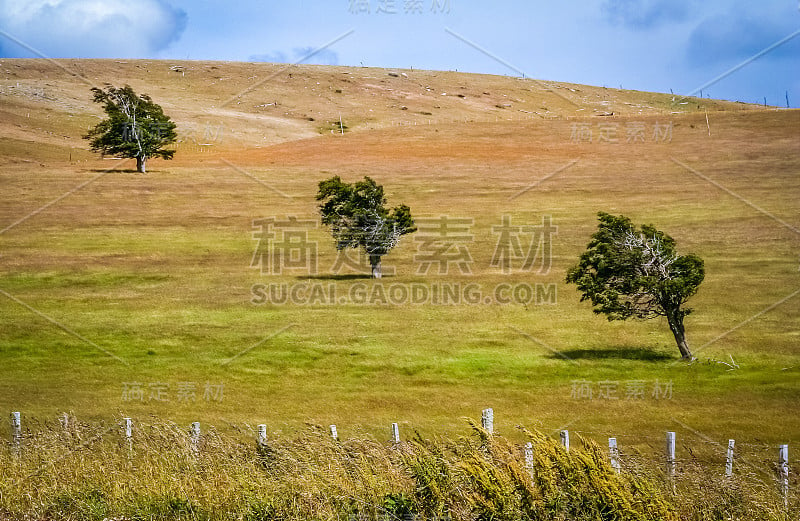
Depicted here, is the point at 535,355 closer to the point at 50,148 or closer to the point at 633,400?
the point at 633,400

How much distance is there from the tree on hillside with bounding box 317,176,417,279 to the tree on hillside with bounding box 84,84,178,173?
41.4m

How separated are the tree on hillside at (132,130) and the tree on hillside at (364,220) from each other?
41.4 meters

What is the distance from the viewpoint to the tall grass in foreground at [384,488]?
11961mm

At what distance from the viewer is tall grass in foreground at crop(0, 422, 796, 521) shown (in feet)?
39.2

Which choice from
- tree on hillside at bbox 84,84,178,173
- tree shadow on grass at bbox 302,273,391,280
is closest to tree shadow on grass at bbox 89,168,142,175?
tree on hillside at bbox 84,84,178,173

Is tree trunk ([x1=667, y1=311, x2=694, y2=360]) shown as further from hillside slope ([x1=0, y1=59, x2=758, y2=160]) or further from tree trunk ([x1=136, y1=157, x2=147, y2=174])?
hillside slope ([x1=0, y1=59, x2=758, y2=160])

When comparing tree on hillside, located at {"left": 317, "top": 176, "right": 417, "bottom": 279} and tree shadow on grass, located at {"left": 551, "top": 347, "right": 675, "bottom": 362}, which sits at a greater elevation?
Result: tree on hillside, located at {"left": 317, "top": 176, "right": 417, "bottom": 279}

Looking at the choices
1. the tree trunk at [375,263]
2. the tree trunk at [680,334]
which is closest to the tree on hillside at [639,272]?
the tree trunk at [680,334]

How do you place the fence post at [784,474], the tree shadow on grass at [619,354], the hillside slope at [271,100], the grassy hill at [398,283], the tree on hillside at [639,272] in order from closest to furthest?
the fence post at [784,474] → the grassy hill at [398,283] → the tree shadow on grass at [619,354] → the tree on hillside at [639,272] → the hillside slope at [271,100]

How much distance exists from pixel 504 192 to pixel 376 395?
52669mm

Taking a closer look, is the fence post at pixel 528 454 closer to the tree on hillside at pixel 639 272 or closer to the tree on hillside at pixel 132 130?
the tree on hillside at pixel 639 272

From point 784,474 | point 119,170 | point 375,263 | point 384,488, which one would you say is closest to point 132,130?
point 119,170

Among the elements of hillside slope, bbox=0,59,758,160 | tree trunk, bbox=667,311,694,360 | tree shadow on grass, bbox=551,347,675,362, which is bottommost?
tree shadow on grass, bbox=551,347,675,362

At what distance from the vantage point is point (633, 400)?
2966 cm
